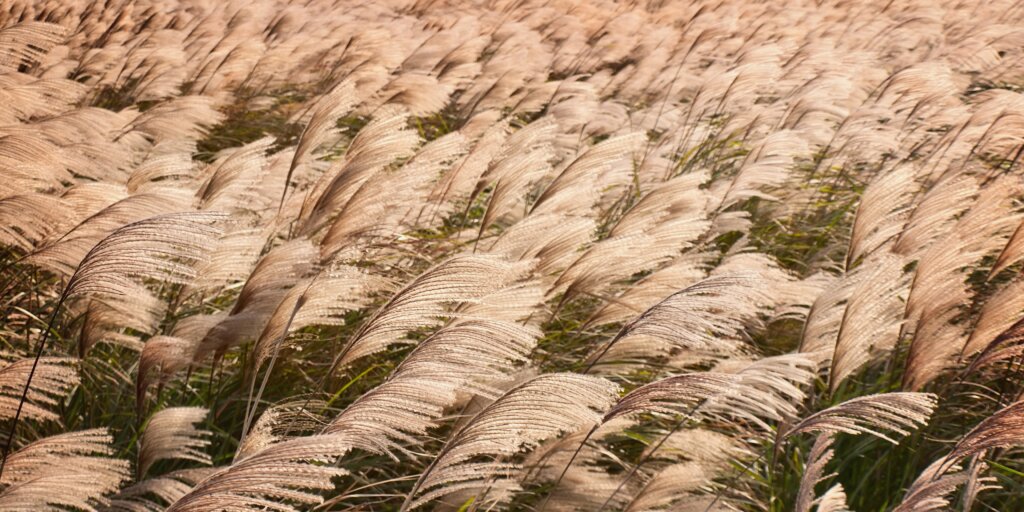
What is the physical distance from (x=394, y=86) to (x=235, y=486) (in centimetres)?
373

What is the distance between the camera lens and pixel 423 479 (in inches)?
64.0

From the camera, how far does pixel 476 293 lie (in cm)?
207

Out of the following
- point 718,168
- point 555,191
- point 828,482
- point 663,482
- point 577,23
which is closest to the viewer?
point 663,482

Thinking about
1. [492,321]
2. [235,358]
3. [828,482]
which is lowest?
[828,482]

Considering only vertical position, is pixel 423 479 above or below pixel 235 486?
below

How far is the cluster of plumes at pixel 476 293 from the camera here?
1.80 meters

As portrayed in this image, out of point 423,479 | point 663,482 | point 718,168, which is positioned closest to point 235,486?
point 423,479

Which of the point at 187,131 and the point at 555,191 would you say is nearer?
the point at 555,191

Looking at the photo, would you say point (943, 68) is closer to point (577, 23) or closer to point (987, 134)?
point (987, 134)

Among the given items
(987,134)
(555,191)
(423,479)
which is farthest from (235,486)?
(987,134)

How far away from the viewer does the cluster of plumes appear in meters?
1.80

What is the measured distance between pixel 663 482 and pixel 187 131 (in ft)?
9.43

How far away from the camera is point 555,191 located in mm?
3281

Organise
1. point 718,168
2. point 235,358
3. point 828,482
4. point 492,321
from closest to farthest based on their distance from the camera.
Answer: point 492,321, point 828,482, point 235,358, point 718,168
